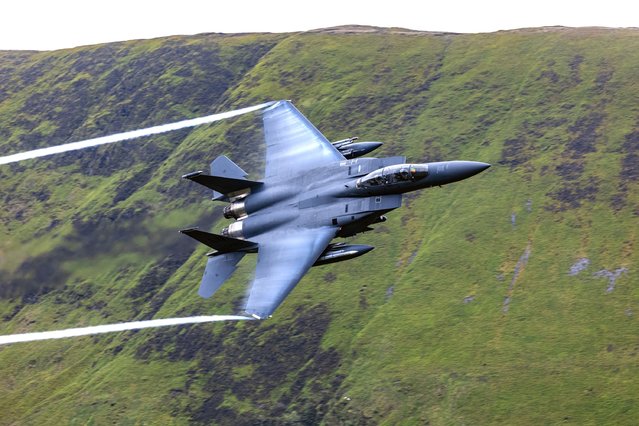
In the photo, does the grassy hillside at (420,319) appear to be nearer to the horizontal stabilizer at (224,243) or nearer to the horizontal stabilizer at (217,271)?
the horizontal stabilizer at (217,271)

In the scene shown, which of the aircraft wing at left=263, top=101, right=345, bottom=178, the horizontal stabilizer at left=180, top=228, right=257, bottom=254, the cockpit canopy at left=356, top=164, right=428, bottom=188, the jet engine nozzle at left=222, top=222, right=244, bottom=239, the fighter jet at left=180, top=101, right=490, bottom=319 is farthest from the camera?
the aircraft wing at left=263, top=101, right=345, bottom=178

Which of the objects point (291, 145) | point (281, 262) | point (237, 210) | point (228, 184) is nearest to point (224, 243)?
point (237, 210)

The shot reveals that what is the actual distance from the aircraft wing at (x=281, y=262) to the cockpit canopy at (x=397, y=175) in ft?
12.3

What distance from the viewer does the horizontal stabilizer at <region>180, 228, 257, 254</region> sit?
53.8m

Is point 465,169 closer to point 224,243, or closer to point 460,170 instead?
point 460,170

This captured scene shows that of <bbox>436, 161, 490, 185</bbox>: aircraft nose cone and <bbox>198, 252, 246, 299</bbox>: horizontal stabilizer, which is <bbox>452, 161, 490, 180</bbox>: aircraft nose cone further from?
<bbox>198, 252, 246, 299</bbox>: horizontal stabilizer

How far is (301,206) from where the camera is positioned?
5469cm

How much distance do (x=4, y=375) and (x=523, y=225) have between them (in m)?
97.7

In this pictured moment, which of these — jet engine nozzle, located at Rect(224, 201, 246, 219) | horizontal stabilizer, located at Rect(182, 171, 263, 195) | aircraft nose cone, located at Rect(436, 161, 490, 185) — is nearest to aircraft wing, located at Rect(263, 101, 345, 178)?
horizontal stabilizer, located at Rect(182, 171, 263, 195)

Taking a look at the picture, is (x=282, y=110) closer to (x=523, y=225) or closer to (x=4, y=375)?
(x=523, y=225)

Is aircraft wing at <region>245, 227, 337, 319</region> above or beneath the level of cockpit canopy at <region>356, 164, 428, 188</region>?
beneath

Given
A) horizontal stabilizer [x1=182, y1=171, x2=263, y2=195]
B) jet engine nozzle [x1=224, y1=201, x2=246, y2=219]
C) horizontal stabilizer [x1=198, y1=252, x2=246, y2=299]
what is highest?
horizontal stabilizer [x1=182, y1=171, x2=263, y2=195]

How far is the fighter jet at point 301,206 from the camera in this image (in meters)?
51.9

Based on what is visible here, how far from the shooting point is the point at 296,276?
52.7 m
